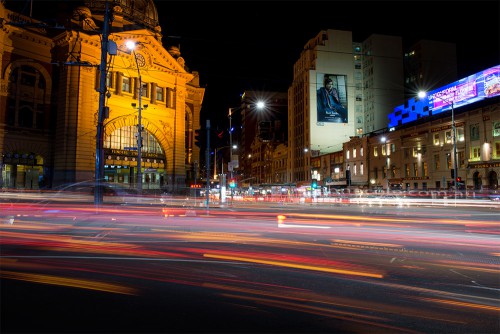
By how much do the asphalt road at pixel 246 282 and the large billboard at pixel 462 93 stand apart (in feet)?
119

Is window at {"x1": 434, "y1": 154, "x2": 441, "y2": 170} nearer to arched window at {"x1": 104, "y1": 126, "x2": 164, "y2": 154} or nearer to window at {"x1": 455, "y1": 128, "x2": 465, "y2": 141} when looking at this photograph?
window at {"x1": 455, "y1": 128, "x2": 465, "y2": 141}

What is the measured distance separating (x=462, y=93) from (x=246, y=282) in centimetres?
5677

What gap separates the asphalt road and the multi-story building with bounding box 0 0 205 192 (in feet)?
90.5

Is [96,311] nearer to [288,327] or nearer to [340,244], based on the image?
[288,327]

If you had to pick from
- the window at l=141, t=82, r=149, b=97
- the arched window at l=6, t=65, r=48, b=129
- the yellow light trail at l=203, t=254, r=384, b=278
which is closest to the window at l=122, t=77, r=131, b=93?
the window at l=141, t=82, r=149, b=97

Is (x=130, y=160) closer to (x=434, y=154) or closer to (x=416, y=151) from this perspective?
(x=416, y=151)

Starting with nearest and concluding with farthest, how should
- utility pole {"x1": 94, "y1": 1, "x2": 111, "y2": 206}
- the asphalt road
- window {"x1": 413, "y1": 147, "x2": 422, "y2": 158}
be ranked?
the asphalt road, utility pole {"x1": 94, "y1": 1, "x2": 111, "y2": 206}, window {"x1": 413, "y1": 147, "x2": 422, "y2": 158}

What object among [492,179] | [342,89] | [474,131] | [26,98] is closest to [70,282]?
[26,98]

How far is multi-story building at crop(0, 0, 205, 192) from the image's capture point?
4072 cm

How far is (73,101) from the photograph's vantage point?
42.8m

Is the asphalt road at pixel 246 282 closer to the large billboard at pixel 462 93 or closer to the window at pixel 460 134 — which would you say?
the large billboard at pixel 462 93

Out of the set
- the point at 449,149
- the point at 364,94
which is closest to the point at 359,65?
the point at 364,94

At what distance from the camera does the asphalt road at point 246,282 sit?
4547mm

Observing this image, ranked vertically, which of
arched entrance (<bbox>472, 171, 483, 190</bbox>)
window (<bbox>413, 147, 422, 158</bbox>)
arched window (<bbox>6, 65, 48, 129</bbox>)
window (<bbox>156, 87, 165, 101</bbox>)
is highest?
window (<bbox>156, 87, 165, 101</bbox>)
